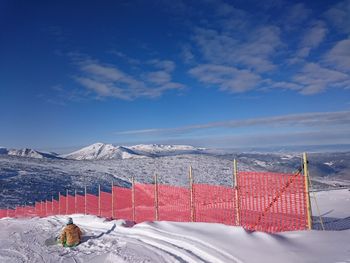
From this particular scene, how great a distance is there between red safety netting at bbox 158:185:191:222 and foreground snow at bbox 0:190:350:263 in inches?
96.3

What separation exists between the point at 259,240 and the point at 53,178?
49.8m

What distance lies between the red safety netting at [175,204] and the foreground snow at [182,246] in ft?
8.02

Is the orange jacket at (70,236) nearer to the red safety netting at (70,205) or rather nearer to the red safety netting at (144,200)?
the red safety netting at (144,200)

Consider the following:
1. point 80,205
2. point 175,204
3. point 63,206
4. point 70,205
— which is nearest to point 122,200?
point 80,205

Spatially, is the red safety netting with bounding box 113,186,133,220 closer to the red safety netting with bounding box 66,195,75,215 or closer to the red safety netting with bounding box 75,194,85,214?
the red safety netting with bounding box 75,194,85,214

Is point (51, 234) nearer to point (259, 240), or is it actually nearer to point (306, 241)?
point (259, 240)

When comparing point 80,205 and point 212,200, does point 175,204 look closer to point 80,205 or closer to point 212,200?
point 212,200

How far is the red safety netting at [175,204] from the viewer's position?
14.8 m

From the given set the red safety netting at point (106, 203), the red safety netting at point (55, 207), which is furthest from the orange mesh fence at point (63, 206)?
the red safety netting at point (106, 203)

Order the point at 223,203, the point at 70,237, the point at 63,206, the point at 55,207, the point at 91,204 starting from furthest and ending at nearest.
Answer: the point at 55,207 < the point at 63,206 < the point at 91,204 < the point at 223,203 < the point at 70,237

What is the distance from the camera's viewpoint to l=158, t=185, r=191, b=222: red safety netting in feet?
48.7

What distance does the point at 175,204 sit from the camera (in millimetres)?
15922

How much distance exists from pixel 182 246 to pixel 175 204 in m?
6.58

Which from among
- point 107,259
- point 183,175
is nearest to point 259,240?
point 107,259
